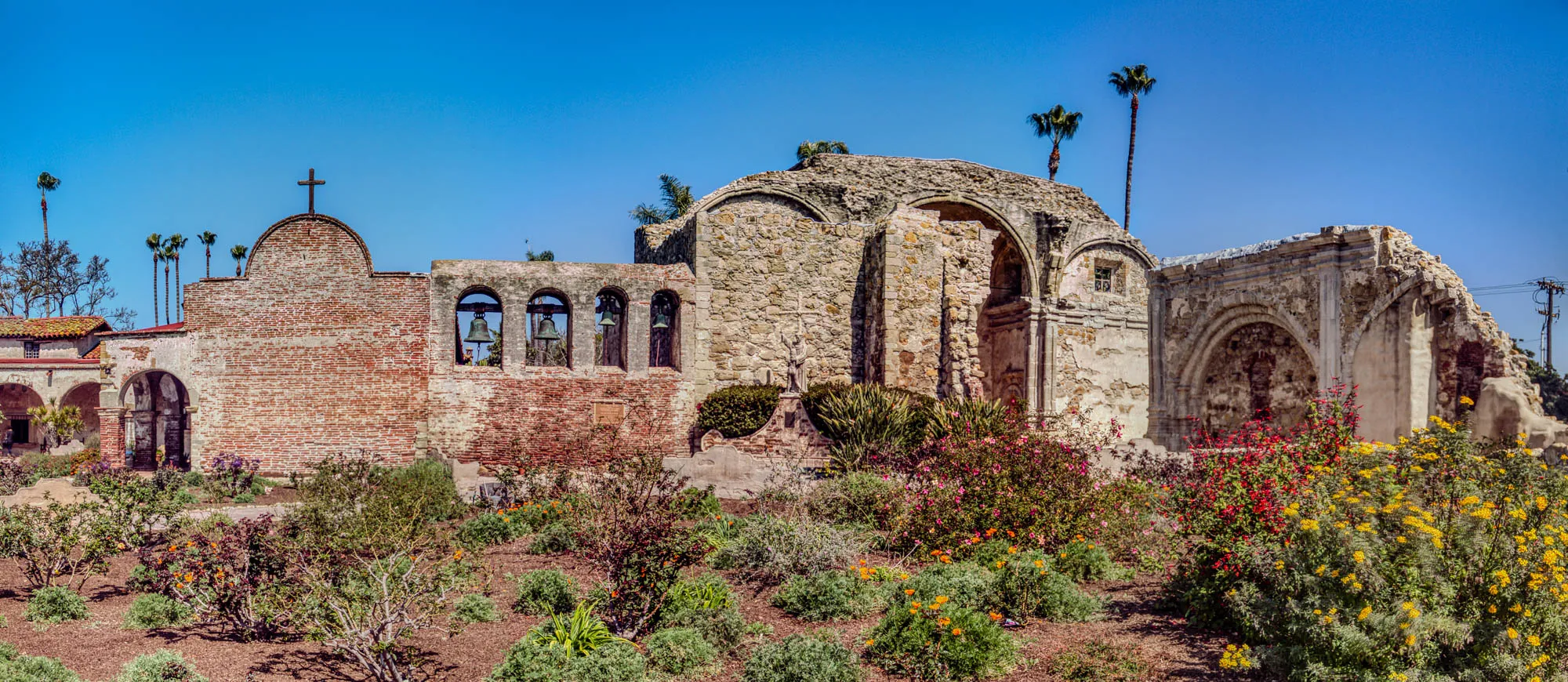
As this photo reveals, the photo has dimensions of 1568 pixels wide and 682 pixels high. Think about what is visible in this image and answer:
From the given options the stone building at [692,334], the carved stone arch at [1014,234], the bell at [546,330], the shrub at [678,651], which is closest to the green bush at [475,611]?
the shrub at [678,651]

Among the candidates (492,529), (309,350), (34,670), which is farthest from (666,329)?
(34,670)

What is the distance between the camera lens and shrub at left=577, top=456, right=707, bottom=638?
23.3 feet

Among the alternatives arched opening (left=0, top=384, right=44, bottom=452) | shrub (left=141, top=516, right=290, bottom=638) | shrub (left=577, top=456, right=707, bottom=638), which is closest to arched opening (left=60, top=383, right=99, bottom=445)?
arched opening (left=0, top=384, right=44, bottom=452)

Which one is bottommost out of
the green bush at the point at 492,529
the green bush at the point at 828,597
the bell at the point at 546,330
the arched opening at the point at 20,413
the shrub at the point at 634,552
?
the arched opening at the point at 20,413

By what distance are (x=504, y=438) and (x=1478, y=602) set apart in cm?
1553

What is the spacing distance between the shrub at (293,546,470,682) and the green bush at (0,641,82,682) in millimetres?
1284

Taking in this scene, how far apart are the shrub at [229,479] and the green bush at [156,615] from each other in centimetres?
789

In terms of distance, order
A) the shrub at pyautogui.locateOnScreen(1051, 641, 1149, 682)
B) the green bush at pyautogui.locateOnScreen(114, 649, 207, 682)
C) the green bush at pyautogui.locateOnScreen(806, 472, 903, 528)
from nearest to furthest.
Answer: the green bush at pyautogui.locateOnScreen(114, 649, 207, 682)
the shrub at pyautogui.locateOnScreen(1051, 641, 1149, 682)
the green bush at pyautogui.locateOnScreen(806, 472, 903, 528)

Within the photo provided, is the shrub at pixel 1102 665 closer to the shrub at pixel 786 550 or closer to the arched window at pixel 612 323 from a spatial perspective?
the shrub at pixel 786 550

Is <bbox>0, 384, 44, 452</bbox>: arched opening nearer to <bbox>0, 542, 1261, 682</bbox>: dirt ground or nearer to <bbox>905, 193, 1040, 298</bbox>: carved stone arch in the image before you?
<bbox>905, 193, 1040, 298</bbox>: carved stone arch

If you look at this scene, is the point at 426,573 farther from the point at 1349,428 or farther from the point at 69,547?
the point at 1349,428

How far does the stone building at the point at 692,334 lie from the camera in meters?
14.6

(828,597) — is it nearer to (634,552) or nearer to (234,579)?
(634,552)

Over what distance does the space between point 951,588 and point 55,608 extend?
6617mm
